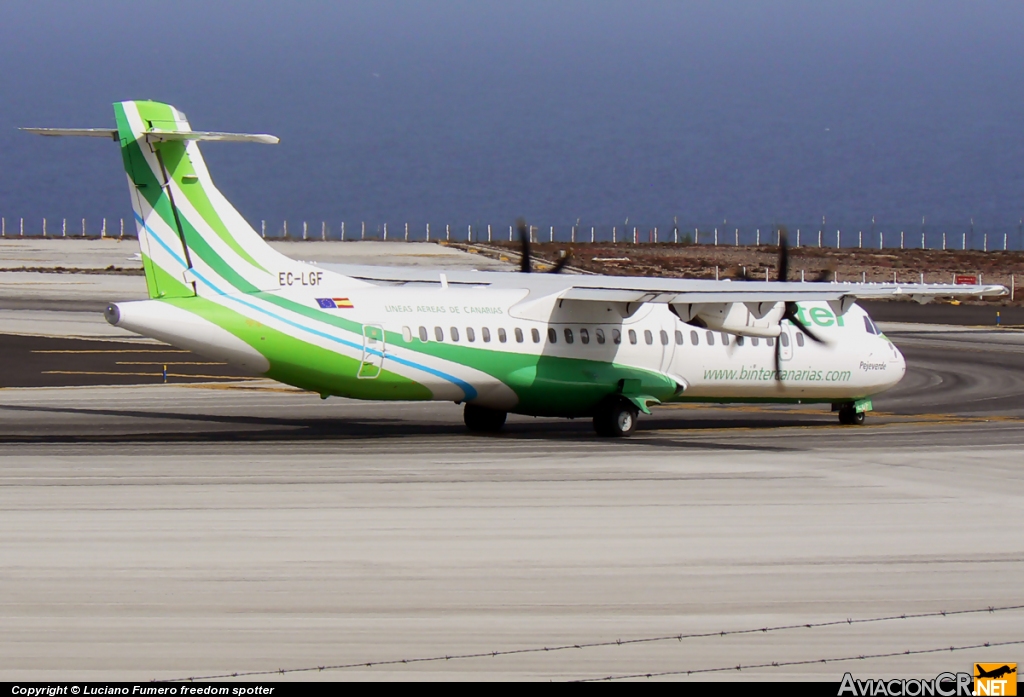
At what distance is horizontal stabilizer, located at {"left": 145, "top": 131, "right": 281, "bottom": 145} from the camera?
24266mm

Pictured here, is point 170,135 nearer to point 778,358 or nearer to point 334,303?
point 334,303

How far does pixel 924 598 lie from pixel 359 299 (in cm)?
1480

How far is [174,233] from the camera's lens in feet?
82.9

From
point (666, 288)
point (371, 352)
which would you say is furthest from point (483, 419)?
point (666, 288)

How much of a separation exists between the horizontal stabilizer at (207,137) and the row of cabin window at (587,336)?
183 inches

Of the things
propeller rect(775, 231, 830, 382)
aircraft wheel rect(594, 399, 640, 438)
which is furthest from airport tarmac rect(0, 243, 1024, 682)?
propeller rect(775, 231, 830, 382)

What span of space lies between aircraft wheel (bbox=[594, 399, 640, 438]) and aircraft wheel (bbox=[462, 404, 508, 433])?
2.08 meters

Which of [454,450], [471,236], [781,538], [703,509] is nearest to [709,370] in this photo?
[454,450]

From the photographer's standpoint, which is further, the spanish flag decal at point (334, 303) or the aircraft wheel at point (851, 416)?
the aircraft wheel at point (851, 416)

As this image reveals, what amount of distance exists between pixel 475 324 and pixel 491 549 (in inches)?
463

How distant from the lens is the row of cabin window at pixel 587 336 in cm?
2702

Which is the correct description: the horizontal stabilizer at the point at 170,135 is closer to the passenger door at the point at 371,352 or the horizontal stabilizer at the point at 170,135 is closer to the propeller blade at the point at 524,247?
the passenger door at the point at 371,352

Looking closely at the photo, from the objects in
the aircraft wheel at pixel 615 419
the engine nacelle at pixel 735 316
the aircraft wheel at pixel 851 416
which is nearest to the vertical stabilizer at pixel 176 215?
the aircraft wheel at pixel 615 419

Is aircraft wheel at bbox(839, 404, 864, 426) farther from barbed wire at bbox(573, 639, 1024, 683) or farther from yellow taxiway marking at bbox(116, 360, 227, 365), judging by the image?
yellow taxiway marking at bbox(116, 360, 227, 365)
